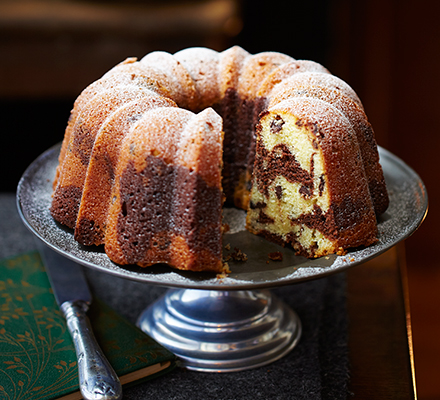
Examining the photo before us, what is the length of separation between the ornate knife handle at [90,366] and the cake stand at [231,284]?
0.16 m

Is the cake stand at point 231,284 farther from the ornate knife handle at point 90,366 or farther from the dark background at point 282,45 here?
the dark background at point 282,45

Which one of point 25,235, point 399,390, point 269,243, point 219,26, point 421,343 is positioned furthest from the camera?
point 219,26

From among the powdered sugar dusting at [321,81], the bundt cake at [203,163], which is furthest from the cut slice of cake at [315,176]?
the powdered sugar dusting at [321,81]

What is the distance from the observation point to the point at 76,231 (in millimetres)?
1187

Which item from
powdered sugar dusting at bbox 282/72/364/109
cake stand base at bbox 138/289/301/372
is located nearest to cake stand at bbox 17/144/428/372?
cake stand base at bbox 138/289/301/372

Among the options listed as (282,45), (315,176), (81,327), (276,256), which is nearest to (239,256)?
(276,256)

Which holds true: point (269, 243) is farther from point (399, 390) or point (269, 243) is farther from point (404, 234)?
point (399, 390)

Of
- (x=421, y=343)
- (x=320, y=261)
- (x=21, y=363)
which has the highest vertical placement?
(x=320, y=261)

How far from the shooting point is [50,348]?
45.6 inches

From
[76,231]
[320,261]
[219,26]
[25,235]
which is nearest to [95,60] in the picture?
[219,26]

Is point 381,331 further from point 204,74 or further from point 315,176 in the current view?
point 204,74

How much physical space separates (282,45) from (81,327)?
2.30m

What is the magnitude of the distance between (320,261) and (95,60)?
2.14 m

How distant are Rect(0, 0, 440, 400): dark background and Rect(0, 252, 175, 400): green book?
1.81 meters
